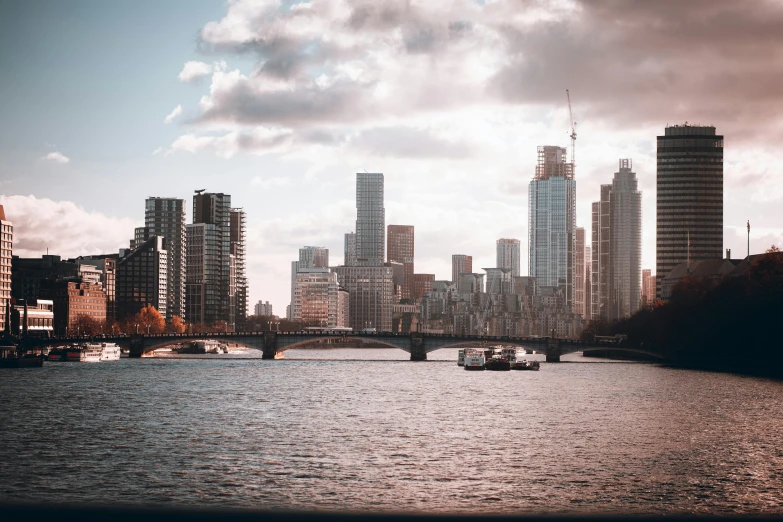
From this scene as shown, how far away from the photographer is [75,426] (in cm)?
8419

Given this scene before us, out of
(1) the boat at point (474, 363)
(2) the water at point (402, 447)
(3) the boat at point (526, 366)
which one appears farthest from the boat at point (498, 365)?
(2) the water at point (402, 447)

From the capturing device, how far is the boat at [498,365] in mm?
190375

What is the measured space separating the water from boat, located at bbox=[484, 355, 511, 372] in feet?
181

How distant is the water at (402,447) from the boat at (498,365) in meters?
55.1

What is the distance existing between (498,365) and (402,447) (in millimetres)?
121460

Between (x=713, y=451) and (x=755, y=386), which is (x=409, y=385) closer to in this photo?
(x=755, y=386)

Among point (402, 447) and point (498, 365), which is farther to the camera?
point (498, 365)

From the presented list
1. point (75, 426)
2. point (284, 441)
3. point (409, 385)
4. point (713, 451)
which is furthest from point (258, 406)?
point (713, 451)

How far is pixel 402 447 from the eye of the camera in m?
71.4

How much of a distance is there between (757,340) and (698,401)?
5035 centimetres

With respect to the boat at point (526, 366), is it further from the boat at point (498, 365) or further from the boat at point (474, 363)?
the boat at point (474, 363)

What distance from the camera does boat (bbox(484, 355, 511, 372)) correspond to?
19038cm

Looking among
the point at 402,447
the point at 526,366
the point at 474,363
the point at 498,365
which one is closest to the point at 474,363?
the point at 474,363

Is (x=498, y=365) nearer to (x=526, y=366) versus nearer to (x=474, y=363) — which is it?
(x=474, y=363)
